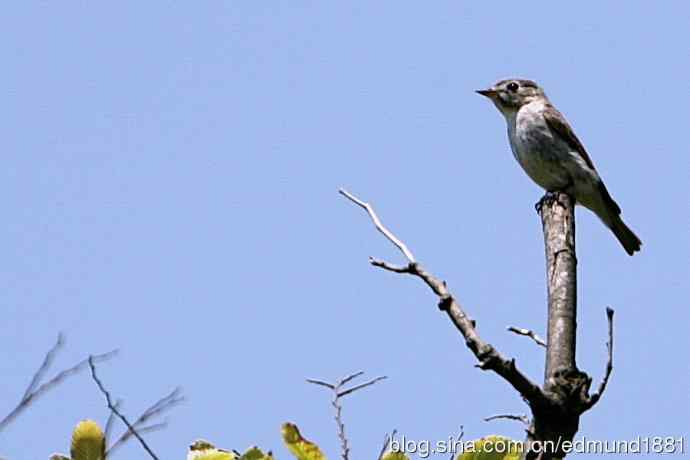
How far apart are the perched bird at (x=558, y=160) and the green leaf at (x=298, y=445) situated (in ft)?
24.4

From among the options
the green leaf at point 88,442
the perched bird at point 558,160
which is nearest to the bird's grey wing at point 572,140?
the perched bird at point 558,160

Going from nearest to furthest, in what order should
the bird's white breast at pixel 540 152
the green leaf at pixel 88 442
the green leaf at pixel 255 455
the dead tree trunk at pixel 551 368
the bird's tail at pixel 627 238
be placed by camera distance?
the green leaf at pixel 88 442 < the green leaf at pixel 255 455 < the dead tree trunk at pixel 551 368 < the bird's white breast at pixel 540 152 < the bird's tail at pixel 627 238

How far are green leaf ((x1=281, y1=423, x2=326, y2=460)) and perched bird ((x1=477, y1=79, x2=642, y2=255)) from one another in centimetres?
743

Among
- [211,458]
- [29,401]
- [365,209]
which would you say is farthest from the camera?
[365,209]

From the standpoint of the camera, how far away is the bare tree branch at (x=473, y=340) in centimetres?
450

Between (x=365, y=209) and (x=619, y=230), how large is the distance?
23.2 feet

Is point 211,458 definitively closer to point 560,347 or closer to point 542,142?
point 560,347

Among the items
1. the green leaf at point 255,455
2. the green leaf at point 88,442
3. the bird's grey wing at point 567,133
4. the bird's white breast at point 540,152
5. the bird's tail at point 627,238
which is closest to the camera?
the green leaf at point 88,442

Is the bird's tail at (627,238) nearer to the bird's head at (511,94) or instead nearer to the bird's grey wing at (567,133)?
the bird's grey wing at (567,133)

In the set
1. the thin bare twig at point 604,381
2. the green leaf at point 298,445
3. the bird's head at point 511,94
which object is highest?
the bird's head at point 511,94

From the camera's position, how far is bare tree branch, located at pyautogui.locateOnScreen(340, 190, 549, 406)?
4500 mm

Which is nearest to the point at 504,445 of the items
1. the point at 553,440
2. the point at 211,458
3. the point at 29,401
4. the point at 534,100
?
the point at 553,440

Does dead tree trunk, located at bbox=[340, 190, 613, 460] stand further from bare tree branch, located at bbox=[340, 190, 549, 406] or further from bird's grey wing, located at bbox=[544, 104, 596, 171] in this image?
bird's grey wing, located at bbox=[544, 104, 596, 171]

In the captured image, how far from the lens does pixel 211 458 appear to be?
3.84 m
